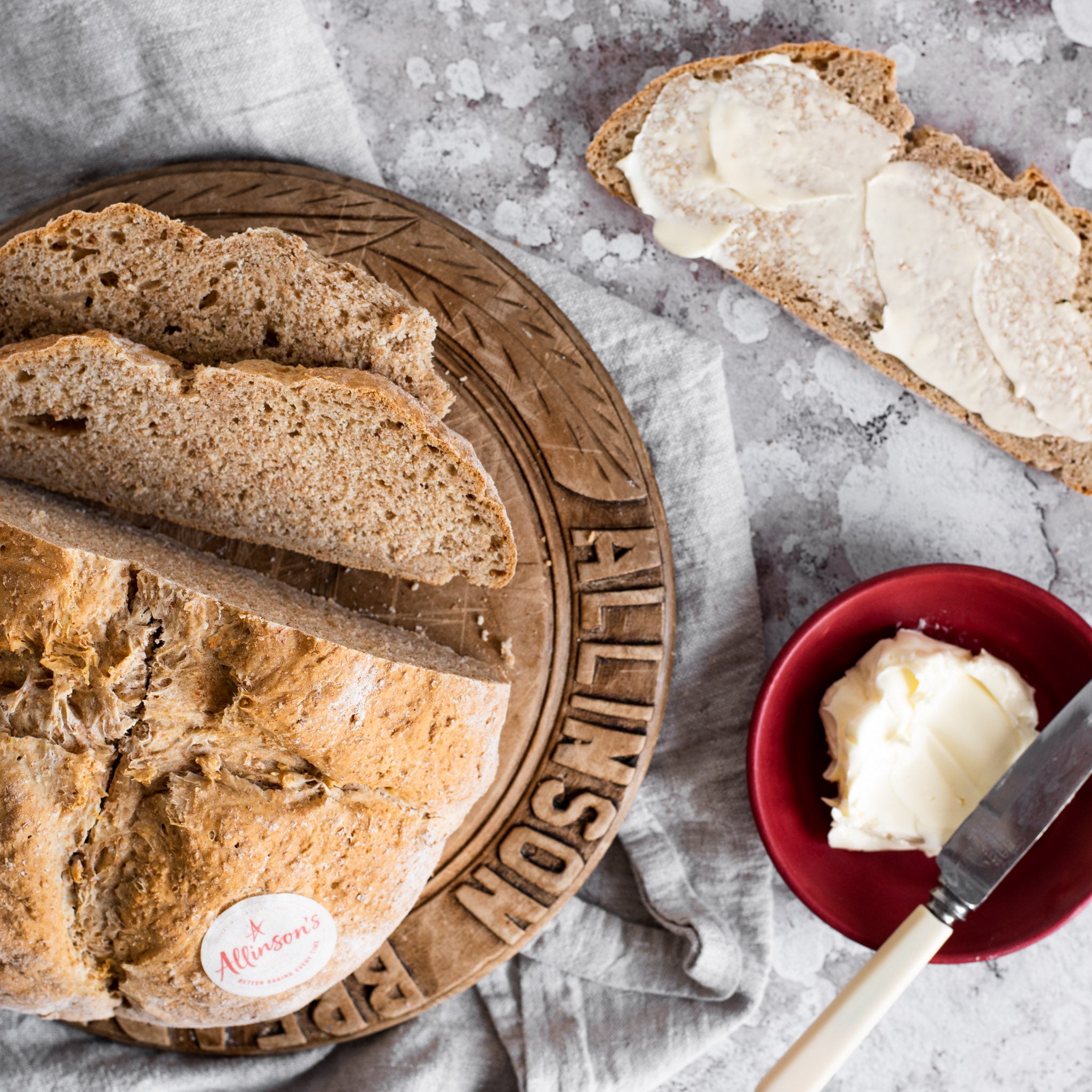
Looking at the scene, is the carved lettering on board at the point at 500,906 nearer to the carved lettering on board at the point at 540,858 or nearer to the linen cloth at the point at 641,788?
the carved lettering on board at the point at 540,858

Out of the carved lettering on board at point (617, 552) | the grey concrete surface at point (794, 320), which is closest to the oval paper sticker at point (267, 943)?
the carved lettering on board at point (617, 552)

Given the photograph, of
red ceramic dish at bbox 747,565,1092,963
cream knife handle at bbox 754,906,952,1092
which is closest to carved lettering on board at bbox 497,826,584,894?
red ceramic dish at bbox 747,565,1092,963

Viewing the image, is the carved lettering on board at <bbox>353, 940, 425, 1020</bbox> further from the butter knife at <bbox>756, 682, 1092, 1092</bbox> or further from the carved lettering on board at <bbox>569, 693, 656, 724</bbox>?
the butter knife at <bbox>756, 682, 1092, 1092</bbox>

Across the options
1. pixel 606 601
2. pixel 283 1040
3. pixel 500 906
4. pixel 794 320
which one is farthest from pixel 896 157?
pixel 283 1040

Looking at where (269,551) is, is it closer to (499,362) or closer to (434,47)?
(499,362)

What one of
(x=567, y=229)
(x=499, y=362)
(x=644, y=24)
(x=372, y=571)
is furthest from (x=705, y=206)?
(x=372, y=571)

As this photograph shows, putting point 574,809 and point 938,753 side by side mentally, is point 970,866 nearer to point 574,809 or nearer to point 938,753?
point 938,753

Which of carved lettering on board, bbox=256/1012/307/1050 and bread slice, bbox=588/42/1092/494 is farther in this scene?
carved lettering on board, bbox=256/1012/307/1050
